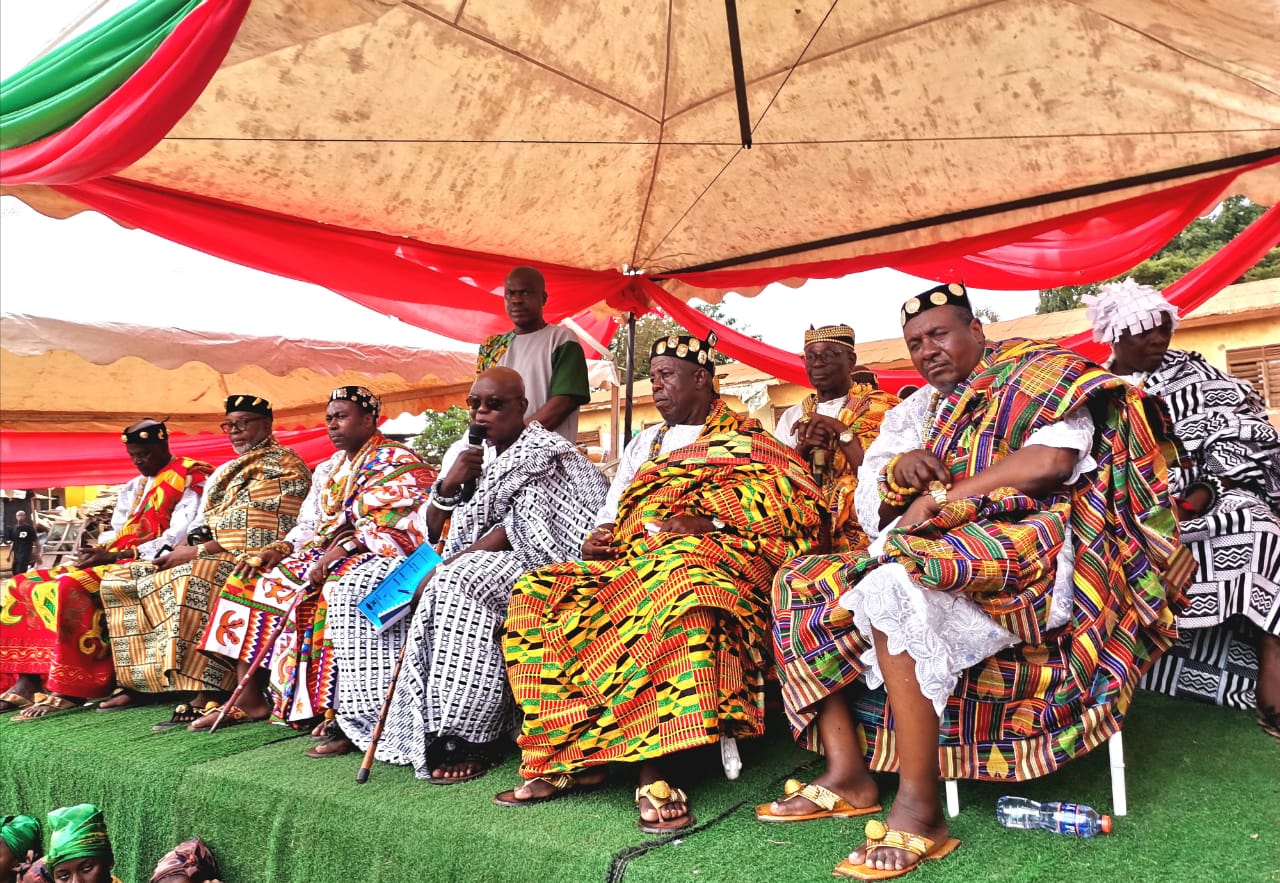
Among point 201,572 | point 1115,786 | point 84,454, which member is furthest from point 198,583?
point 84,454

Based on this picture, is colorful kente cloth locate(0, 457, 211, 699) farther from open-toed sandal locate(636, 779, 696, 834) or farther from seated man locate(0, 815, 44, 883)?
open-toed sandal locate(636, 779, 696, 834)

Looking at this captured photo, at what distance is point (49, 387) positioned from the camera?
29.7ft

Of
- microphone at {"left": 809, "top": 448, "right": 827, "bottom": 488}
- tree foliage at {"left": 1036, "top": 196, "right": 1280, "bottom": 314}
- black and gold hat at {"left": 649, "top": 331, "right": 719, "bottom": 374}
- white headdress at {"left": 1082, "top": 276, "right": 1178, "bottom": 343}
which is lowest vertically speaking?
microphone at {"left": 809, "top": 448, "right": 827, "bottom": 488}

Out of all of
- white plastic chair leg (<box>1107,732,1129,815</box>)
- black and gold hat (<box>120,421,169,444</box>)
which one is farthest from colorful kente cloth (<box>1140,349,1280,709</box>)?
black and gold hat (<box>120,421,169,444</box>)

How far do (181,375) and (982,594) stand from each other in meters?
8.94

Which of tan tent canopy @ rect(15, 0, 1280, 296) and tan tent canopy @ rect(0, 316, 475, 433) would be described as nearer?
tan tent canopy @ rect(15, 0, 1280, 296)

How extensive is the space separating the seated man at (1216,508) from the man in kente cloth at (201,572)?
15.4ft

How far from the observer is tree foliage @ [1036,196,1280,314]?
15.1 metres

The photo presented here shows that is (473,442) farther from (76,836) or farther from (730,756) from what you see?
(76,836)

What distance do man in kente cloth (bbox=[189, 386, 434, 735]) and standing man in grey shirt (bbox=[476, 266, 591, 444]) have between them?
2.41ft

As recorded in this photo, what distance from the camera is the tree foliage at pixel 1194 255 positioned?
15055mm

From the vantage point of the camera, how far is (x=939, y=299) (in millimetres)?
3166

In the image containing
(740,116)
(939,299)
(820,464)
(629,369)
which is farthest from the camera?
(629,369)

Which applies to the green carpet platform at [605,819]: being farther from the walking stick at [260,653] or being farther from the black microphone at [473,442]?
the black microphone at [473,442]
